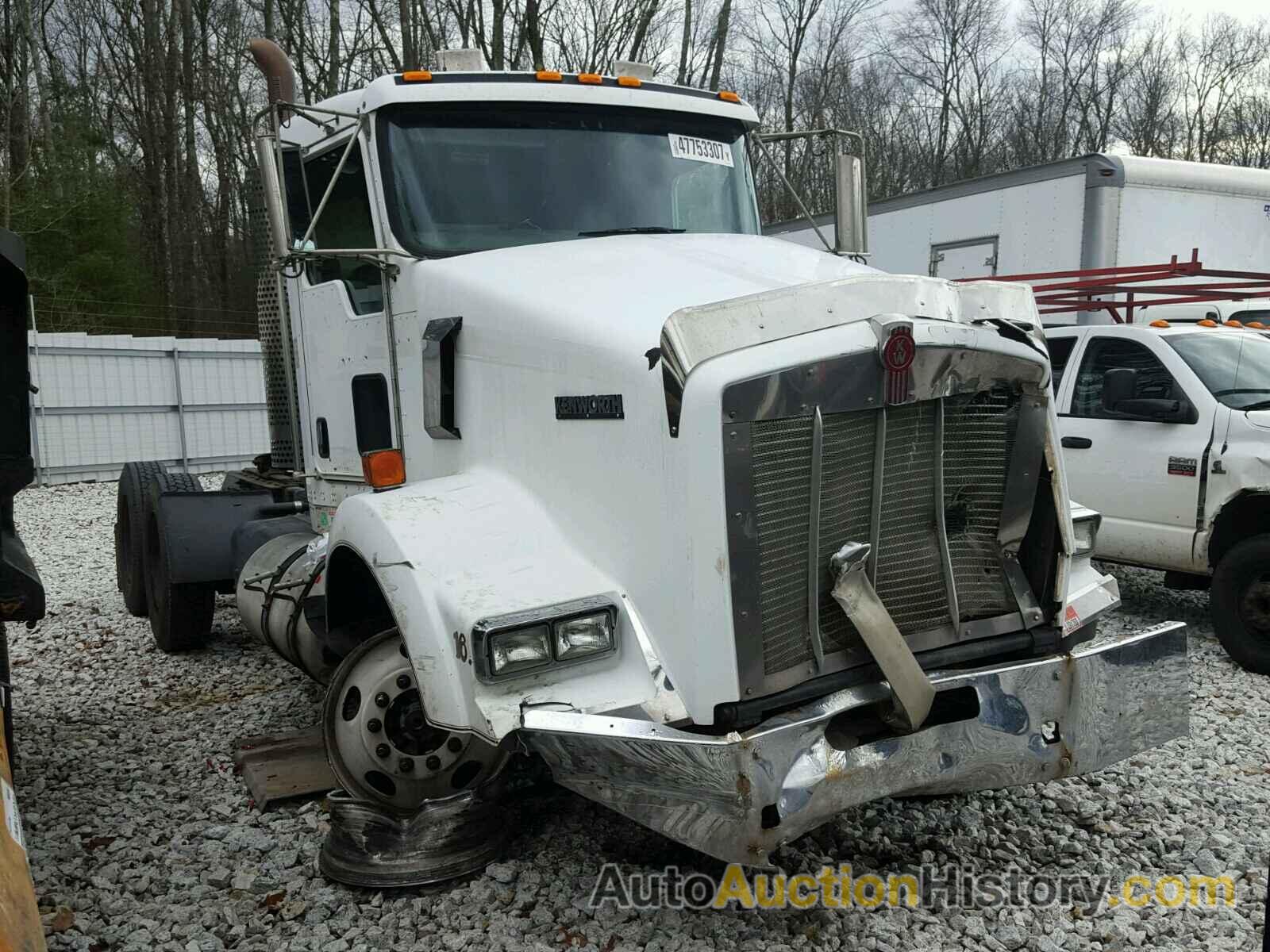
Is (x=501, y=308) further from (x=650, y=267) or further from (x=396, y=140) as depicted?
(x=396, y=140)

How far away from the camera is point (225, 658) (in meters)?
6.86

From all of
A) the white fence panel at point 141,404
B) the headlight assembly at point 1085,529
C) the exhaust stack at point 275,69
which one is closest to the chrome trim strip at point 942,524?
the headlight assembly at point 1085,529

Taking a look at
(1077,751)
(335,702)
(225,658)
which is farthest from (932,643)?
(225,658)

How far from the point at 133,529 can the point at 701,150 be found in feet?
15.3

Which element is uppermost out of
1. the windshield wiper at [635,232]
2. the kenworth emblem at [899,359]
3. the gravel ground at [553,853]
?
the windshield wiper at [635,232]

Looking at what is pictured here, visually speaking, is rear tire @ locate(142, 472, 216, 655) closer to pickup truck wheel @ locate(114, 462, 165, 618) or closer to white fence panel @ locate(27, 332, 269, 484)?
pickup truck wheel @ locate(114, 462, 165, 618)

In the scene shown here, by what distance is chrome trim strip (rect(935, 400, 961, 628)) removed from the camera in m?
3.30

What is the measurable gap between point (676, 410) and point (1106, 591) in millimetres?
2011

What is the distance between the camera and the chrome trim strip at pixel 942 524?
330 cm

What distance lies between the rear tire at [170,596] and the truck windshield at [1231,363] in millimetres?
6337

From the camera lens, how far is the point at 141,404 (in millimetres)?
17078

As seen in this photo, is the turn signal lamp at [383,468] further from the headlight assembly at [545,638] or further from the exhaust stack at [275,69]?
the exhaust stack at [275,69]

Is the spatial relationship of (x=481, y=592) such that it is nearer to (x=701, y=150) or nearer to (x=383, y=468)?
(x=383, y=468)

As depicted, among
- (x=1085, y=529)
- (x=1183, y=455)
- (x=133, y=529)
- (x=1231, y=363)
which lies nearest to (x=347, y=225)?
(x=1085, y=529)
